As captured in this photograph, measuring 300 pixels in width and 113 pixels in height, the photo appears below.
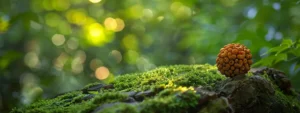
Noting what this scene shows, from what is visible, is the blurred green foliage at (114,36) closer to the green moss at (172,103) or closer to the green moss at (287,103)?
the green moss at (287,103)

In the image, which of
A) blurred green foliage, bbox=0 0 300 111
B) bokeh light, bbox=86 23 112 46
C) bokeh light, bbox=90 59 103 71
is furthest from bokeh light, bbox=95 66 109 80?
bokeh light, bbox=86 23 112 46

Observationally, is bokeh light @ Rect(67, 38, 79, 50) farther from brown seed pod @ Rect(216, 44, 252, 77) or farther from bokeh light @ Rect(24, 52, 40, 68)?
brown seed pod @ Rect(216, 44, 252, 77)

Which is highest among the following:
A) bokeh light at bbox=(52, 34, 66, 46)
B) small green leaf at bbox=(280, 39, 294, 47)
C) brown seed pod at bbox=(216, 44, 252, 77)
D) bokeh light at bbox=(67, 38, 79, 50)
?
bokeh light at bbox=(52, 34, 66, 46)

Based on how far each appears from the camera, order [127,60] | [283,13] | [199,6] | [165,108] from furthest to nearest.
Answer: [127,60] < [199,6] < [283,13] < [165,108]

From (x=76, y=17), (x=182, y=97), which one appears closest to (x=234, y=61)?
(x=182, y=97)

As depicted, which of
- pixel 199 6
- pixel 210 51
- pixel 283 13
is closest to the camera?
pixel 283 13

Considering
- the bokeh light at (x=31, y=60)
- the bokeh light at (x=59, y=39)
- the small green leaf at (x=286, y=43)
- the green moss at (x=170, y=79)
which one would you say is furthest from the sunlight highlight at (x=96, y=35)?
the small green leaf at (x=286, y=43)

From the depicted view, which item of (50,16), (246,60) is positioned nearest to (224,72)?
(246,60)

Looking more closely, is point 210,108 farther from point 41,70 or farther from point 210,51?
point 41,70
